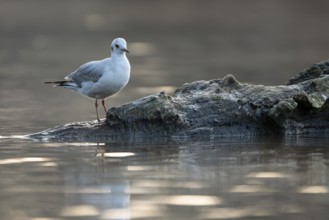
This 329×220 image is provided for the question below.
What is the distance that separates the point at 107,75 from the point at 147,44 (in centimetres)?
1567

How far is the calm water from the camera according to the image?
900cm

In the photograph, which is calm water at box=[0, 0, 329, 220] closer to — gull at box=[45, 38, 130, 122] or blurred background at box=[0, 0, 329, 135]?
blurred background at box=[0, 0, 329, 135]

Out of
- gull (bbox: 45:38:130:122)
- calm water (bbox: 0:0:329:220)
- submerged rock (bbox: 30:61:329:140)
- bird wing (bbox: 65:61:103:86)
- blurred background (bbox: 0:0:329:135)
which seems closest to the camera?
calm water (bbox: 0:0:329:220)

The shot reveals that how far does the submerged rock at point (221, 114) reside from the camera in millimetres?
12508

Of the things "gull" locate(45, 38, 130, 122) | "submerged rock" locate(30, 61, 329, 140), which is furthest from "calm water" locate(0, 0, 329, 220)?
"gull" locate(45, 38, 130, 122)

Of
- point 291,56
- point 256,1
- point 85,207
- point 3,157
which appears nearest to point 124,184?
point 85,207

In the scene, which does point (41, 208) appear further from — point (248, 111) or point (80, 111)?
point (80, 111)

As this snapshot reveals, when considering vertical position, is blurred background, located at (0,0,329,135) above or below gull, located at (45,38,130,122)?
above

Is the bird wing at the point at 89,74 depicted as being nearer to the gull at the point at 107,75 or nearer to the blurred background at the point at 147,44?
the gull at the point at 107,75

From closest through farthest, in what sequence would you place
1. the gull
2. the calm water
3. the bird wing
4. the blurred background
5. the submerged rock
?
the calm water → the submerged rock → the gull → the bird wing → the blurred background

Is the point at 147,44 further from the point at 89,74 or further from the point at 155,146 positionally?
the point at 155,146

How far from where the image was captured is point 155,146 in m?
12.1

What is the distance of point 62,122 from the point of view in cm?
1462

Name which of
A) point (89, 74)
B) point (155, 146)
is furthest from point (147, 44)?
point (155, 146)
